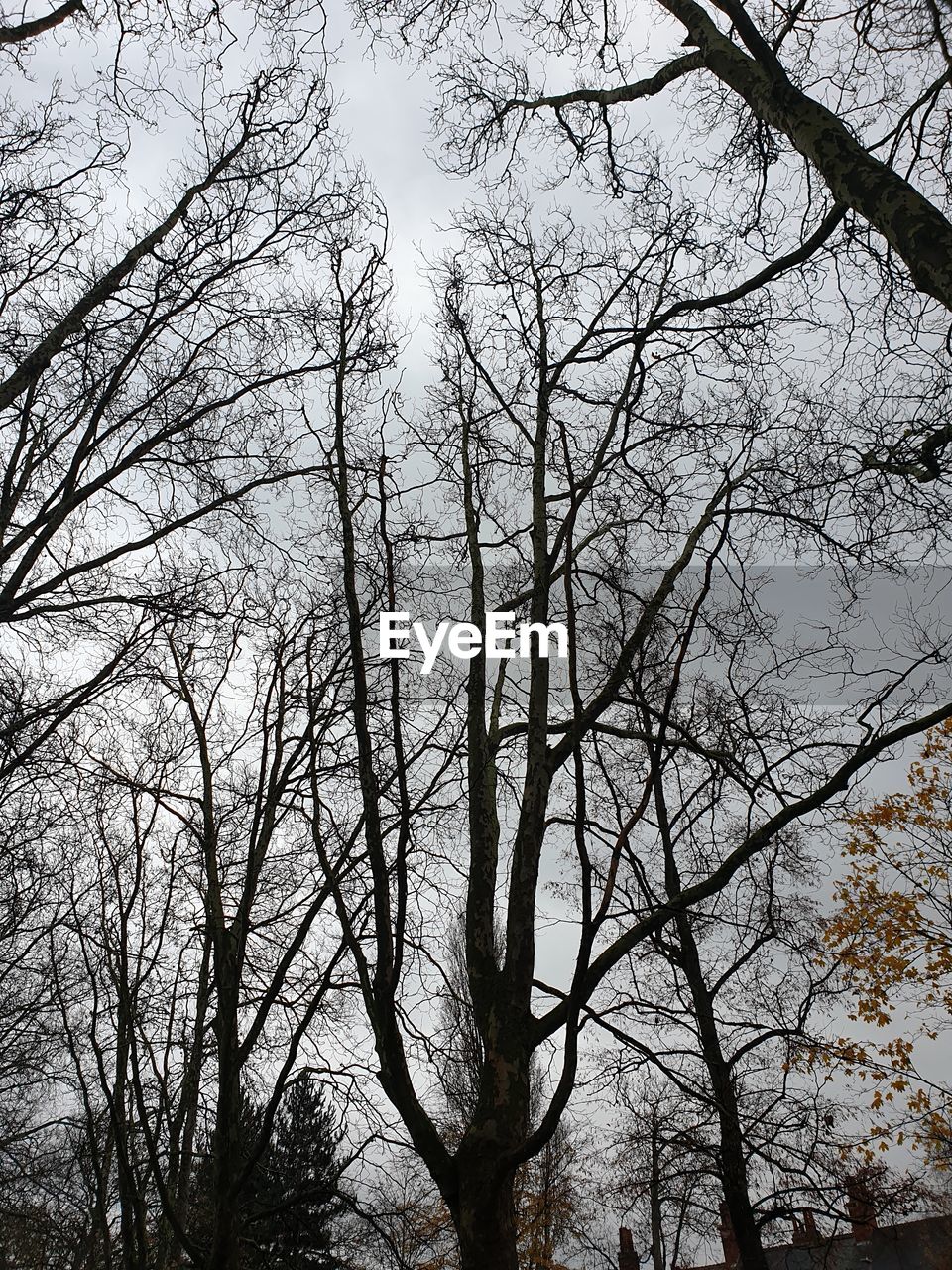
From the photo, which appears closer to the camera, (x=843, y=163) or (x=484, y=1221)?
(x=484, y=1221)

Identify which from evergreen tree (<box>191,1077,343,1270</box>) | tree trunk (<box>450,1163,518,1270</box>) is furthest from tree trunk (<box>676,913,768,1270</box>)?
tree trunk (<box>450,1163,518,1270</box>)

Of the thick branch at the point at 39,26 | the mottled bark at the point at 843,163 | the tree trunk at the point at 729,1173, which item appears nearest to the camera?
the mottled bark at the point at 843,163

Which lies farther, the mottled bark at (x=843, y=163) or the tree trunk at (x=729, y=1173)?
the tree trunk at (x=729, y=1173)

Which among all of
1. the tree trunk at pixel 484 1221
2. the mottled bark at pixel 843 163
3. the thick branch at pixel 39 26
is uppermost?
the thick branch at pixel 39 26

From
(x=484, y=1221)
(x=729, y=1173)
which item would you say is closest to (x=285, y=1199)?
(x=484, y=1221)

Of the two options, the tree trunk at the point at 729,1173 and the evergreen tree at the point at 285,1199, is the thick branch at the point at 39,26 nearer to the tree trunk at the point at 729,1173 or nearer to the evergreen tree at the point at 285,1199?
the evergreen tree at the point at 285,1199

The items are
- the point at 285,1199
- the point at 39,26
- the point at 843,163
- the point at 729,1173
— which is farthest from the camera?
the point at 729,1173

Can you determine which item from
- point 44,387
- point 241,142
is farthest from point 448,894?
point 241,142

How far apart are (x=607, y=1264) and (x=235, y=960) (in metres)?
16.8

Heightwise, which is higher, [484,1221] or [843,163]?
[843,163]

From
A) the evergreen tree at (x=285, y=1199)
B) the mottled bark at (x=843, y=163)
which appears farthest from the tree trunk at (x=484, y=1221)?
the mottled bark at (x=843, y=163)

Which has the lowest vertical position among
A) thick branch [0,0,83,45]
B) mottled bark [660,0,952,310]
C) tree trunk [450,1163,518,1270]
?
tree trunk [450,1163,518,1270]

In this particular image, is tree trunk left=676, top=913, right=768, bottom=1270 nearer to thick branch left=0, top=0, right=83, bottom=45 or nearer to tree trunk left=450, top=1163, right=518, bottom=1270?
tree trunk left=450, top=1163, right=518, bottom=1270

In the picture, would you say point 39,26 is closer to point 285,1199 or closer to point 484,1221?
point 484,1221
